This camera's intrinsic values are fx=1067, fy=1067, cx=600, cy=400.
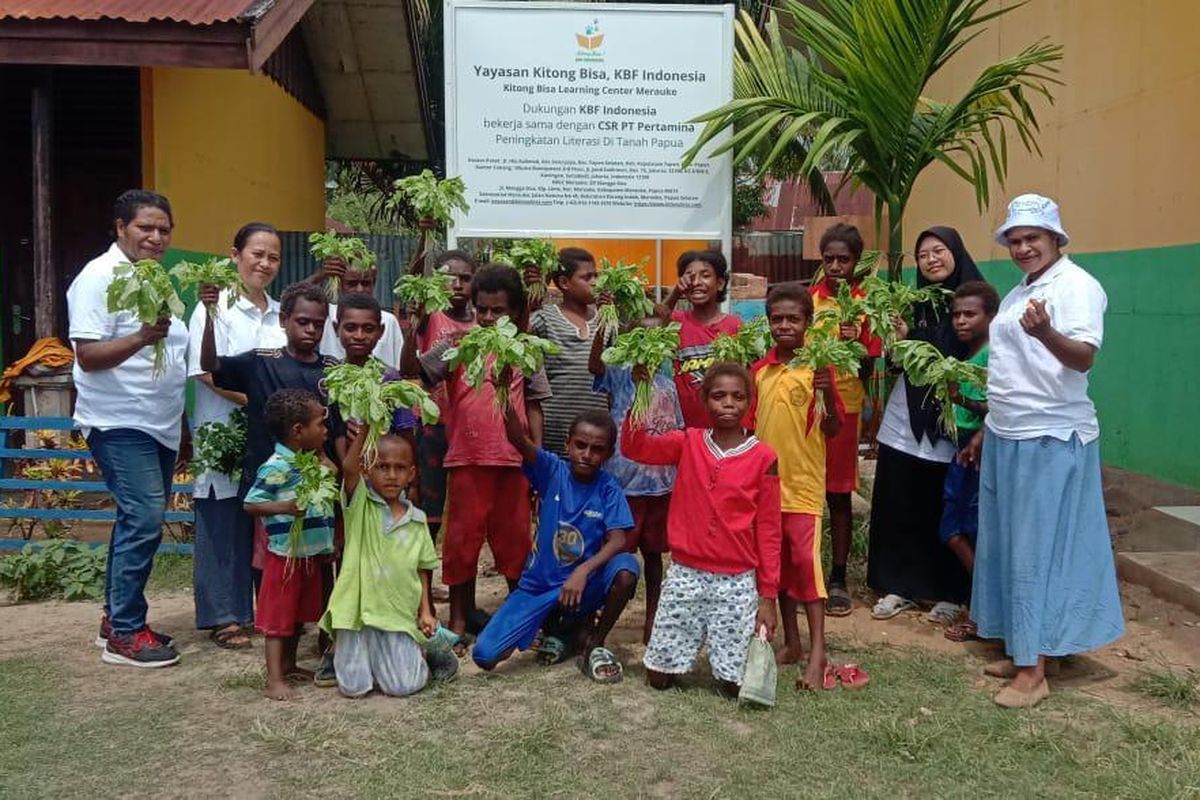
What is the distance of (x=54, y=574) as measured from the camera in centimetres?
582

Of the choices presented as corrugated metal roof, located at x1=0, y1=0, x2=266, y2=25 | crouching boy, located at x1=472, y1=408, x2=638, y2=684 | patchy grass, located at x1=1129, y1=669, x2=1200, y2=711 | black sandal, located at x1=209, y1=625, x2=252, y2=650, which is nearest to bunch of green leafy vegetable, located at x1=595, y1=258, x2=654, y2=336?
crouching boy, located at x1=472, y1=408, x2=638, y2=684

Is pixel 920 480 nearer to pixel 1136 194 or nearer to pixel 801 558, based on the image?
pixel 801 558

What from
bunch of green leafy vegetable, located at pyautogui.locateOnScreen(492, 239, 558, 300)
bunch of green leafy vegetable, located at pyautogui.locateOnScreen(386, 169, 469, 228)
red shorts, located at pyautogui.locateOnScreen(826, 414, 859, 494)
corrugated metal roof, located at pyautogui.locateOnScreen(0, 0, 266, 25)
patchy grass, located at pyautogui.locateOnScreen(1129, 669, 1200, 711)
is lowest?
patchy grass, located at pyautogui.locateOnScreen(1129, 669, 1200, 711)

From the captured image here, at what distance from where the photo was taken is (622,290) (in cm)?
457

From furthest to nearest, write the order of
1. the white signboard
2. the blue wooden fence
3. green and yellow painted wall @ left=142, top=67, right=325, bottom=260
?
1. green and yellow painted wall @ left=142, top=67, right=325, bottom=260
2. the blue wooden fence
3. the white signboard

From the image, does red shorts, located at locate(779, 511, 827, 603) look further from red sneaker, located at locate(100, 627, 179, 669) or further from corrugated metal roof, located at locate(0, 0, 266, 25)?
corrugated metal roof, located at locate(0, 0, 266, 25)

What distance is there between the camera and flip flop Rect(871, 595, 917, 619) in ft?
17.3

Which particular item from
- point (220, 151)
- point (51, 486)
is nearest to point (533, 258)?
point (51, 486)

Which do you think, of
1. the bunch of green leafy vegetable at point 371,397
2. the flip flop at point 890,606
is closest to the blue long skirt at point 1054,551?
the flip flop at point 890,606

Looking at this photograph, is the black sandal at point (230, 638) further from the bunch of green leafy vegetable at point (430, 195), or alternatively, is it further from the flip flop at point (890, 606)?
the flip flop at point (890, 606)

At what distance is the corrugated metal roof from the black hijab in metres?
4.44

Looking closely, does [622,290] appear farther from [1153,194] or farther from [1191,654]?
[1153,194]

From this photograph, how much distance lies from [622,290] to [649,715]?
5.75 ft

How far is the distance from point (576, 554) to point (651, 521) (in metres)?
0.45
